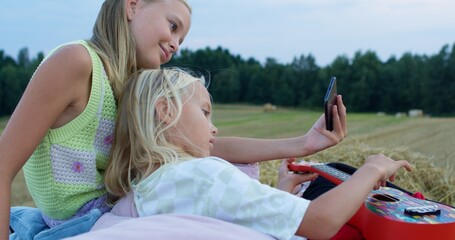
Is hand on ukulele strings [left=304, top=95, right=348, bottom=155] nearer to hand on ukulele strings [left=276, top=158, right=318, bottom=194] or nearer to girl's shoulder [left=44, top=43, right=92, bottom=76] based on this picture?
hand on ukulele strings [left=276, top=158, right=318, bottom=194]

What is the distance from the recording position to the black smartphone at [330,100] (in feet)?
3.67

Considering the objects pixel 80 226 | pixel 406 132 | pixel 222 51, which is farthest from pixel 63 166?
pixel 222 51

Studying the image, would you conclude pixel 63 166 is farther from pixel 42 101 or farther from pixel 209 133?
pixel 209 133

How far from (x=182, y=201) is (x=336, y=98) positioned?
17.7 inches

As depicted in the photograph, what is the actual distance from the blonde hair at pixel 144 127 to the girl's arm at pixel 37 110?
0.11 meters

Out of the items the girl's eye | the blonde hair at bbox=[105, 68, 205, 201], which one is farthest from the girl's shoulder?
the girl's eye

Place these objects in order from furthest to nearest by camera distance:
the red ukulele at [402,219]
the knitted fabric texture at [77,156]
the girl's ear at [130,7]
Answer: the girl's ear at [130,7] < the knitted fabric texture at [77,156] < the red ukulele at [402,219]

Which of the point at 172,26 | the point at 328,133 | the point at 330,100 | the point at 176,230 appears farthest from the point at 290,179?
the point at 176,230

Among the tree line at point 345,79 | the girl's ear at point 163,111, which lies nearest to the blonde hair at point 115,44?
the girl's ear at point 163,111

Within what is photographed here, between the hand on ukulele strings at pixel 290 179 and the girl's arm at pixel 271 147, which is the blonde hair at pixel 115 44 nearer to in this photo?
the girl's arm at pixel 271 147

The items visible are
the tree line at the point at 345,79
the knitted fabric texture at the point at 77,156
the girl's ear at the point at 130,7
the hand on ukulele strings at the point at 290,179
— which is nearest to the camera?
the knitted fabric texture at the point at 77,156

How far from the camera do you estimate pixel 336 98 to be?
119 centimetres

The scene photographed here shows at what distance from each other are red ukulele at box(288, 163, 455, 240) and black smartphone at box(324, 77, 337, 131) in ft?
0.63

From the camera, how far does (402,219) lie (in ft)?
3.35
